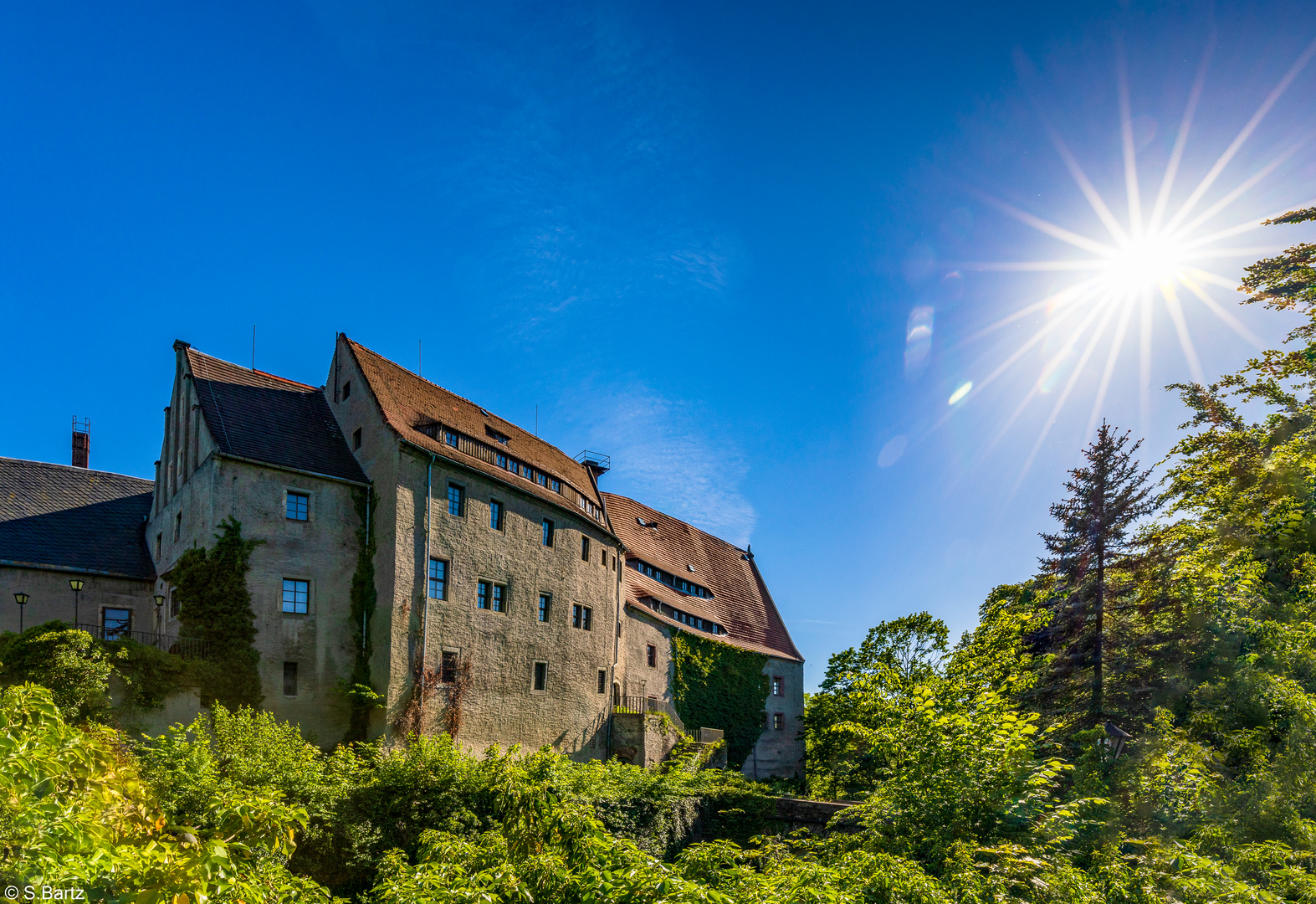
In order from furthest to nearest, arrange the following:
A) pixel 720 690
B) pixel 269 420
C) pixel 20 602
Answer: pixel 720 690 → pixel 269 420 → pixel 20 602

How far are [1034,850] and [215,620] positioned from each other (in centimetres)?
2089

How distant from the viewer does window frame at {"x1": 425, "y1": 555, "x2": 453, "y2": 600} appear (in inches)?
974

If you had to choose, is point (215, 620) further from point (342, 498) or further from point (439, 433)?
point (439, 433)

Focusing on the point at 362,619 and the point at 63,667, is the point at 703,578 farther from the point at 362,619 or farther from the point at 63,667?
the point at 63,667

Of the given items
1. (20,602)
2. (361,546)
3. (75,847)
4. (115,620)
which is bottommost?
(115,620)

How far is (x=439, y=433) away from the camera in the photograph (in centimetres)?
2662

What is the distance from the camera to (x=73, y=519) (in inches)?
1080

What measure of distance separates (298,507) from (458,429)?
583 centimetres

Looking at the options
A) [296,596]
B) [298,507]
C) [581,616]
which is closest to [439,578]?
[296,596]

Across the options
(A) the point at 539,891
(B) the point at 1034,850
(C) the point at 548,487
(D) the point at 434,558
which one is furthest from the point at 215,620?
(B) the point at 1034,850

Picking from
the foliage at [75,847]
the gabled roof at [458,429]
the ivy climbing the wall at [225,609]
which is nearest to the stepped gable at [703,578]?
the gabled roof at [458,429]

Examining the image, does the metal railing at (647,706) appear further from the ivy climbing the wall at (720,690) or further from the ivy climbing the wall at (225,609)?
the ivy climbing the wall at (225,609)

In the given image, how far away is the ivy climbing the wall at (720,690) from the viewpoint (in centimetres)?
3659

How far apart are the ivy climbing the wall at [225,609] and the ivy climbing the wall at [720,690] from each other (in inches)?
769
